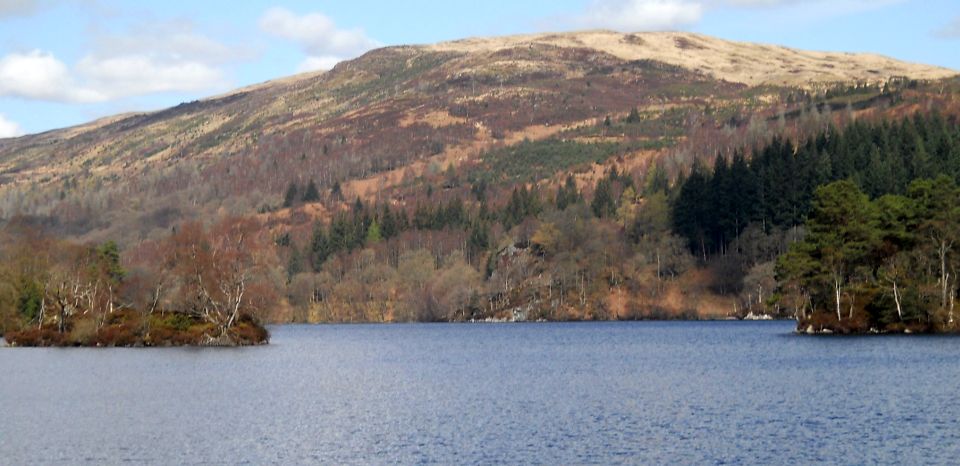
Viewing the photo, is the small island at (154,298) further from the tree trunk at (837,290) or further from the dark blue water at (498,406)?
the tree trunk at (837,290)

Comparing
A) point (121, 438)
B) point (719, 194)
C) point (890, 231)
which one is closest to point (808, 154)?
point (719, 194)

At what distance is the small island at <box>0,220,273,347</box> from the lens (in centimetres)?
11125

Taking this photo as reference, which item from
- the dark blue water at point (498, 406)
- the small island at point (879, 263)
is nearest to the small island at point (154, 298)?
the dark blue water at point (498, 406)

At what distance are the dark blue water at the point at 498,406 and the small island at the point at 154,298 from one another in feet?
27.0

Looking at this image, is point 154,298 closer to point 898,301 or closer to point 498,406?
point 498,406

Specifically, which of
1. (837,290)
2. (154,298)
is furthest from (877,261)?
(154,298)

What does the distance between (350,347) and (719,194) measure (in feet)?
294

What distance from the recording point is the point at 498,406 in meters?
62.1

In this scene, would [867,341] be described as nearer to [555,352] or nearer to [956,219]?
[956,219]

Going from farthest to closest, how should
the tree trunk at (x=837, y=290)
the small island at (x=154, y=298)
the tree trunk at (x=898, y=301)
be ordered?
1. the tree trunk at (x=837, y=290)
2. the small island at (x=154, y=298)
3. the tree trunk at (x=898, y=301)

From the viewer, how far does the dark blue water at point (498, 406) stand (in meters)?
46.7

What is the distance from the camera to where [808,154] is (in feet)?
611

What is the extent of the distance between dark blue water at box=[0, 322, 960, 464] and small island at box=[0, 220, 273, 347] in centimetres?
822

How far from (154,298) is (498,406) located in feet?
220
